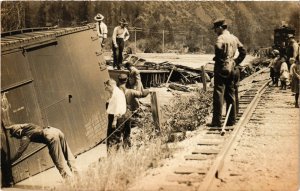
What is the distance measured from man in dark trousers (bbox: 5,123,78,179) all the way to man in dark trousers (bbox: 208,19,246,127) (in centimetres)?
309

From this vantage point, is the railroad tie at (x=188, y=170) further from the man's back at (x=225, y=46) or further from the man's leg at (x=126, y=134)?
the man's back at (x=225, y=46)

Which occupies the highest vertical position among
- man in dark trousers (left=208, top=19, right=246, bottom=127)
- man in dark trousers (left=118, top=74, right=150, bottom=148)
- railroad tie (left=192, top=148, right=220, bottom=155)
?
man in dark trousers (left=208, top=19, right=246, bottom=127)

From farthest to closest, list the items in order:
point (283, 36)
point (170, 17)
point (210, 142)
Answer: point (170, 17) < point (283, 36) < point (210, 142)

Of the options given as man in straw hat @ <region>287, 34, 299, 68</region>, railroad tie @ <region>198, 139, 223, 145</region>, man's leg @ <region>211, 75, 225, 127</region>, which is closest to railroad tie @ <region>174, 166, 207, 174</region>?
railroad tie @ <region>198, 139, 223, 145</region>

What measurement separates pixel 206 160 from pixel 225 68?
82.8 inches

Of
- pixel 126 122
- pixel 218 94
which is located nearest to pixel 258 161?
pixel 218 94

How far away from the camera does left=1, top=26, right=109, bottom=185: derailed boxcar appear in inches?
332

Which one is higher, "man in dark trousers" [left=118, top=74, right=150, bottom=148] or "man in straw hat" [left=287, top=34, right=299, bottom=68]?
"man in straw hat" [left=287, top=34, right=299, bottom=68]

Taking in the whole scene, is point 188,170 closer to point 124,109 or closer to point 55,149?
point 124,109

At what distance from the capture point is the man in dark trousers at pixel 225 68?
27.4 feet

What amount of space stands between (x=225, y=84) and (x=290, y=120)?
160 cm

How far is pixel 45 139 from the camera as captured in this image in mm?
8430

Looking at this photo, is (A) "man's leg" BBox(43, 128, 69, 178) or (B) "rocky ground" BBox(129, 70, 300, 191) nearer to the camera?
(B) "rocky ground" BBox(129, 70, 300, 191)

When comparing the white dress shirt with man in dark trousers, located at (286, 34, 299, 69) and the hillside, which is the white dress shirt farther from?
man in dark trousers, located at (286, 34, 299, 69)
